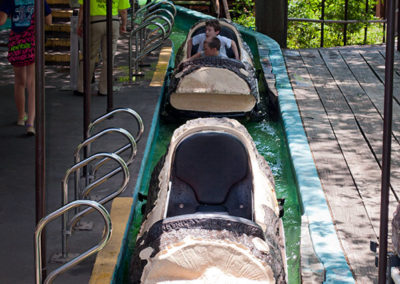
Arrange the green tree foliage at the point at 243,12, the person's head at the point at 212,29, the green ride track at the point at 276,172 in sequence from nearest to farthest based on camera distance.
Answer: the green ride track at the point at 276,172 < the person's head at the point at 212,29 < the green tree foliage at the point at 243,12

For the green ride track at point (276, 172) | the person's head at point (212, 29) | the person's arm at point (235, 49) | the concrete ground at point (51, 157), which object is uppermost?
the person's head at point (212, 29)

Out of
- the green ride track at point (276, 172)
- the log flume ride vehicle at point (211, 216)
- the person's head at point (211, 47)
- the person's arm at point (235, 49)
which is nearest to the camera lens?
the log flume ride vehicle at point (211, 216)

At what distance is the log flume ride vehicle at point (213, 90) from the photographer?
29.2ft

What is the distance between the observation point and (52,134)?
8008 millimetres

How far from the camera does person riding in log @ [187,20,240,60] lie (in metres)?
9.75

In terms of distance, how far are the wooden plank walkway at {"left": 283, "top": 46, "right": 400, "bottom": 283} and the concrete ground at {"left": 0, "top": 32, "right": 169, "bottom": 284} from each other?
1.70 m

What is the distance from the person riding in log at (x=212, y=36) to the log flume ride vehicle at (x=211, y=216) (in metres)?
3.73

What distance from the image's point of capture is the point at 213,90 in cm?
890

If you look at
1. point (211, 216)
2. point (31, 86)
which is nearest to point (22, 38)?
point (31, 86)

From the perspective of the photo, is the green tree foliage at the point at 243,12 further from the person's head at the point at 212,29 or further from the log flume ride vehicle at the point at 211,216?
the log flume ride vehicle at the point at 211,216

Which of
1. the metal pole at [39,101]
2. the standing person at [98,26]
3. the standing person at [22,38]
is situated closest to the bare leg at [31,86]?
the standing person at [22,38]

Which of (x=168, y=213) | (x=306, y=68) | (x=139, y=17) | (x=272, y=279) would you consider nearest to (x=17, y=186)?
(x=168, y=213)

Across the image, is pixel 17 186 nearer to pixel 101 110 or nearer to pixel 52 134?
pixel 52 134

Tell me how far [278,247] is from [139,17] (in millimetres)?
11376
